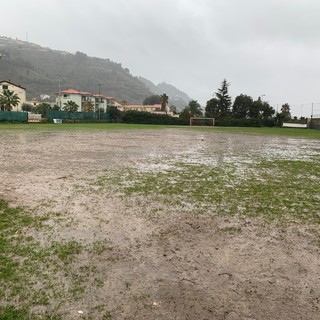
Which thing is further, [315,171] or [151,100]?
[151,100]

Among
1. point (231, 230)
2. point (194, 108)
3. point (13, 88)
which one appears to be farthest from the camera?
point (194, 108)

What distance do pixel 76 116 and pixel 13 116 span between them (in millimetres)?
14817

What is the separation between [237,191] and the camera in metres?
8.06

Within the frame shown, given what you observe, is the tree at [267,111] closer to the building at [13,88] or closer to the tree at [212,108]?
the tree at [212,108]

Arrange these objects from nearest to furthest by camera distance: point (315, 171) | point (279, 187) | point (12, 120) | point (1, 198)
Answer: point (1, 198) < point (279, 187) < point (315, 171) < point (12, 120)

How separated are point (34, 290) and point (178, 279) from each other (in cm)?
163

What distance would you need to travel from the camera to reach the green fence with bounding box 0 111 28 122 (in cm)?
5059

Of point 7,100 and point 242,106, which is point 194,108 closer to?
point 242,106

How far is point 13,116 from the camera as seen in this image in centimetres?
5181

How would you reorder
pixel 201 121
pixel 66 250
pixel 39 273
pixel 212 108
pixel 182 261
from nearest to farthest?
pixel 39 273 < pixel 182 261 < pixel 66 250 < pixel 201 121 < pixel 212 108

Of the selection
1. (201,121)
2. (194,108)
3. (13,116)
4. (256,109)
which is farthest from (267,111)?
(13,116)

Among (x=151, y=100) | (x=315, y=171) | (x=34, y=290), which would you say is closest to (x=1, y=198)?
(x=34, y=290)

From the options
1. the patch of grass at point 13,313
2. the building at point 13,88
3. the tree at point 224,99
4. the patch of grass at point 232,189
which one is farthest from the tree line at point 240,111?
the patch of grass at point 13,313

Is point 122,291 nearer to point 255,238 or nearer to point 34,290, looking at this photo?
point 34,290
